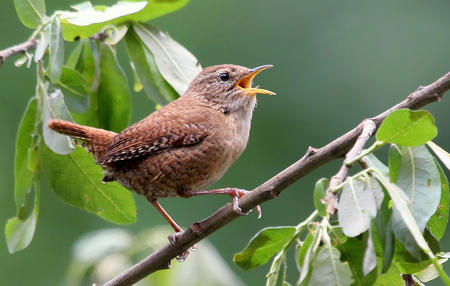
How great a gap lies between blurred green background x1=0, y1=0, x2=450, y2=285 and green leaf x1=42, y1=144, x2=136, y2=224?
3.59 metres

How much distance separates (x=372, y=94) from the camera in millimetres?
7195

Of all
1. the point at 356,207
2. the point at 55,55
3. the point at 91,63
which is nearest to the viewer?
the point at 356,207

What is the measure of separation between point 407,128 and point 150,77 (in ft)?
4.69

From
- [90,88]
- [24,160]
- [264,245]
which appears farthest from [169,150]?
[264,245]

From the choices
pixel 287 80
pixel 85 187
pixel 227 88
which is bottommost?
pixel 287 80

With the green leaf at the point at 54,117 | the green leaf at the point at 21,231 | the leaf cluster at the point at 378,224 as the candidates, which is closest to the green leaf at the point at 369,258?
the leaf cluster at the point at 378,224

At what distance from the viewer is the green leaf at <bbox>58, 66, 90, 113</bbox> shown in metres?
2.84

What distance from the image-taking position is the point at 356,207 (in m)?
1.70

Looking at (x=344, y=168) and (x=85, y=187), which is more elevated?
(x=344, y=168)

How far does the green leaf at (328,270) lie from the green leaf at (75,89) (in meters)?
1.49

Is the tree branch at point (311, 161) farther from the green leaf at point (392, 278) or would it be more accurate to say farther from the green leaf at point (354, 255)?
the green leaf at point (392, 278)

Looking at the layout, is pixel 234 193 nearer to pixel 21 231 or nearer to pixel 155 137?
pixel 155 137

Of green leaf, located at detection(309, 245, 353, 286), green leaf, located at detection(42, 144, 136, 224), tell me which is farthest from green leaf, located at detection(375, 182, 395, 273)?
green leaf, located at detection(42, 144, 136, 224)

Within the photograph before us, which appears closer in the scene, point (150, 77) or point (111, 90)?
point (150, 77)
